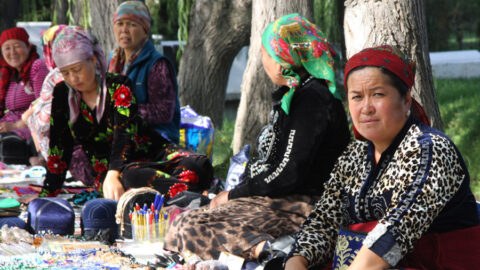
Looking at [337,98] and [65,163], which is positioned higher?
[337,98]

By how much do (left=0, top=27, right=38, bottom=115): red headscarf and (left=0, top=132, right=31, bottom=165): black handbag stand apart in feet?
2.00

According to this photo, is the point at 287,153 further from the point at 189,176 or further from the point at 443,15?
the point at 443,15

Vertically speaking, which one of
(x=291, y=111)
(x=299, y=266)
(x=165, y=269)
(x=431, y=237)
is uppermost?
(x=291, y=111)

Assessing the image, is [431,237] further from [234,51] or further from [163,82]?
[234,51]

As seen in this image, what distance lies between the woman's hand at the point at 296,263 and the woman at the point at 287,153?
699mm

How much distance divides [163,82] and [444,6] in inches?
530

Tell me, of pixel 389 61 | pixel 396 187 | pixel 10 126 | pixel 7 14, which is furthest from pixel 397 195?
pixel 7 14

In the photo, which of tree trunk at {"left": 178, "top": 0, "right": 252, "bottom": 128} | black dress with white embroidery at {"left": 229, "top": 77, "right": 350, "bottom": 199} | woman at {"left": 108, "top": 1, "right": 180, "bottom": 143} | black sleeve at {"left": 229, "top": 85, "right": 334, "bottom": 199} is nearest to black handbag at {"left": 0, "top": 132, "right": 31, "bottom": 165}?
tree trunk at {"left": 178, "top": 0, "right": 252, "bottom": 128}

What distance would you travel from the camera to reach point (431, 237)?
7.75ft

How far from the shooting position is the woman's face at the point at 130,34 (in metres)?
5.32

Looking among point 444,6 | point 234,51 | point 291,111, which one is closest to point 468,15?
point 444,6

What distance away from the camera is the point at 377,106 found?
2.39 metres

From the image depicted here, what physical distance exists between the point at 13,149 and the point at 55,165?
2506mm

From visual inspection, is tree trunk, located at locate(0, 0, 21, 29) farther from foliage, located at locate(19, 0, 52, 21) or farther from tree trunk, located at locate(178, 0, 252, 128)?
tree trunk, located at locate(178, 0, 252, 128)
